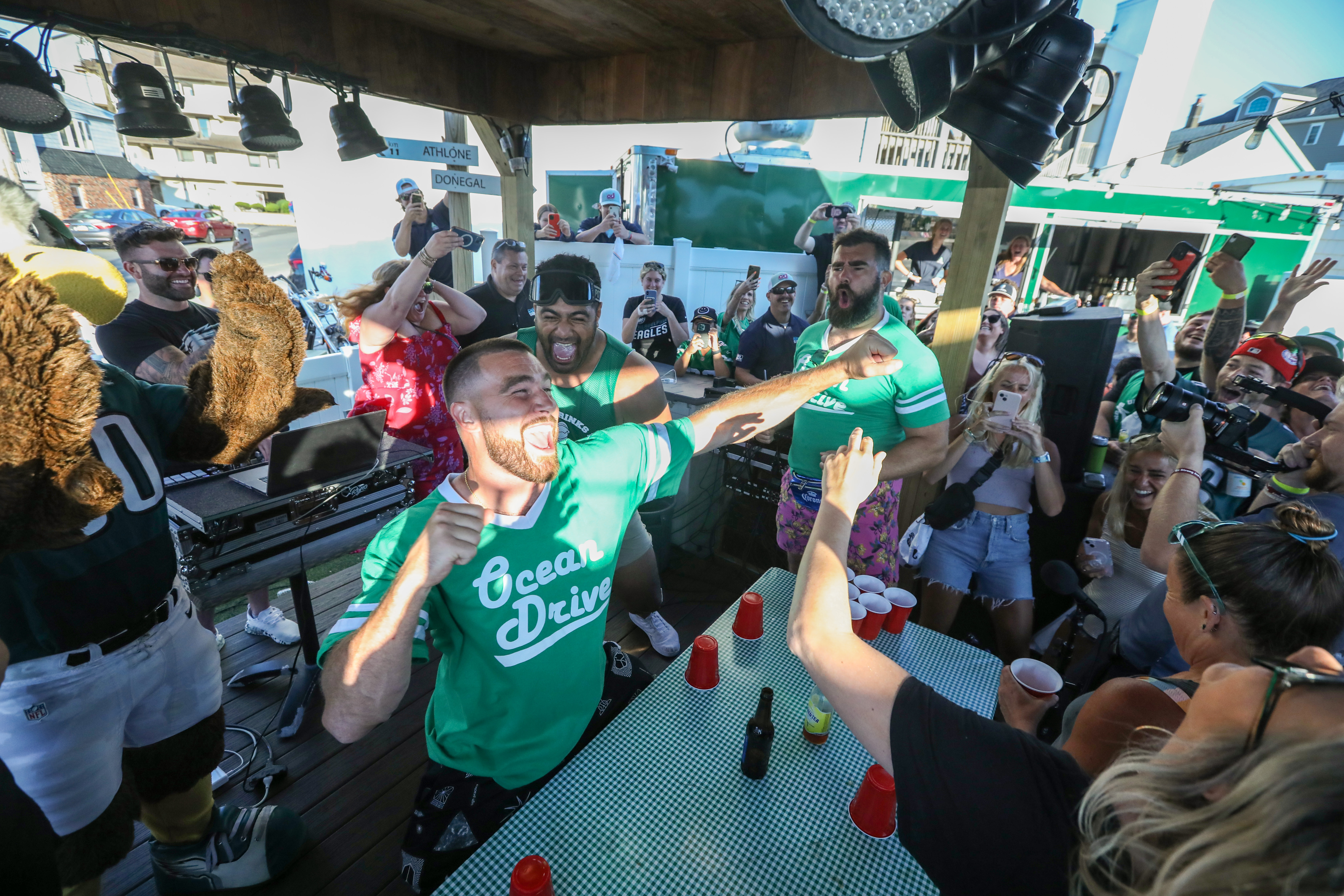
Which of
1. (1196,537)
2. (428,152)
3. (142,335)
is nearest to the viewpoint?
(1196,537)

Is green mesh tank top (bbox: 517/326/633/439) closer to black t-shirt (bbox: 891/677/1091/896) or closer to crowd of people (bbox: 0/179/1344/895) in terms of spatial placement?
crowd of people (bbox: 0/179/1344/895)

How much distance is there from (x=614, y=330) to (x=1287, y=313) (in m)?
7.41

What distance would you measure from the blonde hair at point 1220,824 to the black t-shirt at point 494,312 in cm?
396

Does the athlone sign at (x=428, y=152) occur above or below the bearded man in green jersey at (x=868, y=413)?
above

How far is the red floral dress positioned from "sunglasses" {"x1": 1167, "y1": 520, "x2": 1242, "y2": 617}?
3148 millimetres

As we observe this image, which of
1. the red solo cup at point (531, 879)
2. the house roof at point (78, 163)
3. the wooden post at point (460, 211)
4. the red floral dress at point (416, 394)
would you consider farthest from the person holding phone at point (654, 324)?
→ the house roof at point (78, 163)

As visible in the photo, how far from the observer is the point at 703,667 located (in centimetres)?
178

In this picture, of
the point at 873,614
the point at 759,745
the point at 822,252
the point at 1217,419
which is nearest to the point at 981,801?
the point at 759,745

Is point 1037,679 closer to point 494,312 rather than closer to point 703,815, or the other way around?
point 703,815

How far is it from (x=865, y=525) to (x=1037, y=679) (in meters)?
1.26

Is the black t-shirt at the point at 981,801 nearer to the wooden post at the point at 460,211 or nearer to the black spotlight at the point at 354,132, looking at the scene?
the black spotlight at the point at 354,132

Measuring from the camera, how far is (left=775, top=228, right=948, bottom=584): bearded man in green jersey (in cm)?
265

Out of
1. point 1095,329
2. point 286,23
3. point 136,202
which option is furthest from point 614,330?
point 136,202

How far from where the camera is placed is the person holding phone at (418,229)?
455 centimetres
